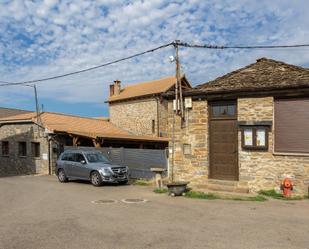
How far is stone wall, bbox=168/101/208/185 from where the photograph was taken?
16078mm

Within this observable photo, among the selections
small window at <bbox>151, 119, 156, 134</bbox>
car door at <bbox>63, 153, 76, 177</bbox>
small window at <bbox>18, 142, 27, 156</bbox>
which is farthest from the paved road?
small window at <bbox>151, 119, 156, 134</bbox>

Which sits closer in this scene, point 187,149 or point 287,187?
point 287,187

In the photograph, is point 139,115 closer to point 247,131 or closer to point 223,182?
point 223,182

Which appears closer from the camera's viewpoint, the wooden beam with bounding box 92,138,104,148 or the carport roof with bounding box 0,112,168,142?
the wooden beam with bounding box 92,138,104,148

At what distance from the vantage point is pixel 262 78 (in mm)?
15406

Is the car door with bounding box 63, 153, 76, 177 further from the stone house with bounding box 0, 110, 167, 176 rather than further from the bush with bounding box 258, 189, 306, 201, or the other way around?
the bush with bounding box 258, 189, 306, 201

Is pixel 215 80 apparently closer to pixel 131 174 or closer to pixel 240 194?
pixel 240 194

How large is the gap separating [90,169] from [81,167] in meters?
0.76

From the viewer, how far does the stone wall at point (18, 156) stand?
27656 mm

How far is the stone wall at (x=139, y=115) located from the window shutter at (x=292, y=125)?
2237cm

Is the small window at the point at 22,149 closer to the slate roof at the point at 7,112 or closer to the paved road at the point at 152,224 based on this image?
the paved road at the point at 152,224

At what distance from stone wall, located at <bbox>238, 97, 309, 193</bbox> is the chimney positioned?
2977cm

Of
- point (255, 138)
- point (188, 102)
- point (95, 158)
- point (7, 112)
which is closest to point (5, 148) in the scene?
point (95, 158)

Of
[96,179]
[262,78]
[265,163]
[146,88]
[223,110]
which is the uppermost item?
[146,88]
